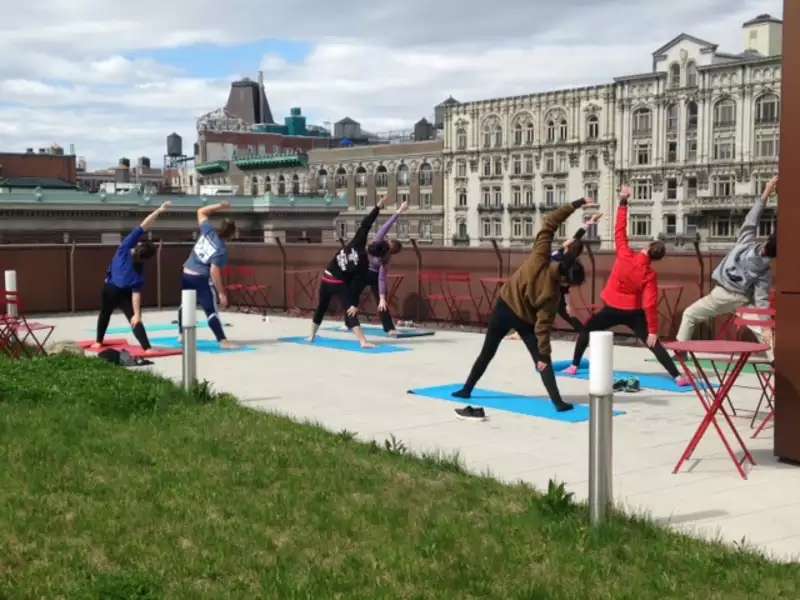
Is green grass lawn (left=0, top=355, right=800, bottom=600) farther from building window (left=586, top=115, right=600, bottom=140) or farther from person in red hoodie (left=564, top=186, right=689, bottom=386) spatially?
building window (left=586, top=115, right=600, bottom=140)

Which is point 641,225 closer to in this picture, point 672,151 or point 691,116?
point 672,151

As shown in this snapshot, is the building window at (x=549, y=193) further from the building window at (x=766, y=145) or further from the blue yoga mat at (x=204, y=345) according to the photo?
the blue yoga mat at (x=204, y=345)

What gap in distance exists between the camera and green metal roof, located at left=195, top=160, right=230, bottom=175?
133m

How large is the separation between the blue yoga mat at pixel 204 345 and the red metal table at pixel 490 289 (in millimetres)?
4985

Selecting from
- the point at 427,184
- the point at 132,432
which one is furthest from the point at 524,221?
the point at 132,432

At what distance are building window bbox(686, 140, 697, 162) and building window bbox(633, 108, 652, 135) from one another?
15.0ft

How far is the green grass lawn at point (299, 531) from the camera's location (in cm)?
523

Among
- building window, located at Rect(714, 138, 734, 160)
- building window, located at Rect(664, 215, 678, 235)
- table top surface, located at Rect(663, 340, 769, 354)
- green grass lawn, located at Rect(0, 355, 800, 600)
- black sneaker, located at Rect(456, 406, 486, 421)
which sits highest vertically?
building window, located at Rect(714, 138, 734, 160)

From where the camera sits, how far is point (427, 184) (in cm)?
11125

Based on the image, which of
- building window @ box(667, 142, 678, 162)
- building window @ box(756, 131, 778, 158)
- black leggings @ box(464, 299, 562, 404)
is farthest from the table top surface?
building window @ box(667, 142, 678, 162)

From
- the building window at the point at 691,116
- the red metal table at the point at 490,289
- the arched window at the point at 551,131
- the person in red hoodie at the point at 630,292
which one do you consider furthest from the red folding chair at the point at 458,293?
the arched window at the point at 551,131

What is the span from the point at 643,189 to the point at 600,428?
91846 millimetres

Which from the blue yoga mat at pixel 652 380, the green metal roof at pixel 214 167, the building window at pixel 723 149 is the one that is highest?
the green metal roof at pixel 214 167

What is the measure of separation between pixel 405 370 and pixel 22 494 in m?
7.71
